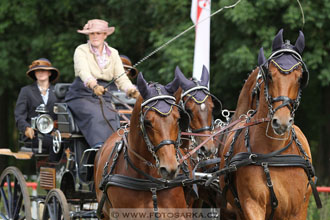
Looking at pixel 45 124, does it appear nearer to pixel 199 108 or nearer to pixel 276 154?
pixel 199 108

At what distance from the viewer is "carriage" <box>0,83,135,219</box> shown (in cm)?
762

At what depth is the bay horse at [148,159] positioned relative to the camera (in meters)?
5.55

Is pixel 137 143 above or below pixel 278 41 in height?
below

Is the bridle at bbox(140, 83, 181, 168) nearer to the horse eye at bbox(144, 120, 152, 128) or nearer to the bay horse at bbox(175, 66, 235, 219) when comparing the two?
the horse eye at bbox(144, 120, 152, 128)

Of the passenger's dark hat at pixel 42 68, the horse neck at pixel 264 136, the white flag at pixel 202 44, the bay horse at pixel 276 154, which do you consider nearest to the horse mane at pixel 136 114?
the bay horse at pixel 276 154

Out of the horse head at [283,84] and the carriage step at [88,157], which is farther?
the carriage step at [88,157]

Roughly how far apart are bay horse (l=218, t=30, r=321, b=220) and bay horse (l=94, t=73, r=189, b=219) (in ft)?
1.89

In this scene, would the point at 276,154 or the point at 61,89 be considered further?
the point at 61,89

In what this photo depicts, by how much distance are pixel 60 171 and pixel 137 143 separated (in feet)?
8.13

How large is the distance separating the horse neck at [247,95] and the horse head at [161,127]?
109 centimetres

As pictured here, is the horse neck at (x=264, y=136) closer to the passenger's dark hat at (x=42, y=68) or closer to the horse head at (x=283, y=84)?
the horse head at (x=283, y=84)

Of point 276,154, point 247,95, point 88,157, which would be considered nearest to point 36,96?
point 88,157

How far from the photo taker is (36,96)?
9.52 meters

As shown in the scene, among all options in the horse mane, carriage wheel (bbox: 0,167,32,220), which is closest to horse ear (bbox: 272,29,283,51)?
the horse mane
